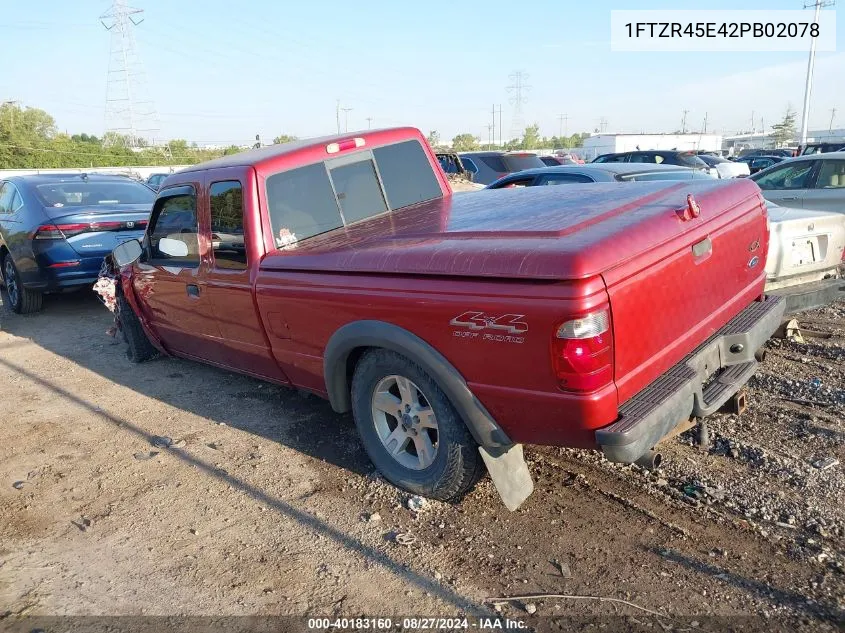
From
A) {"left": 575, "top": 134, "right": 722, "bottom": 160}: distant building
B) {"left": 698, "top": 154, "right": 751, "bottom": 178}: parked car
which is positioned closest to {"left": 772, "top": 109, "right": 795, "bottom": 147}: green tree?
{"left": 575, "top": 134, "right": 722, "bottom": 160}: distant building

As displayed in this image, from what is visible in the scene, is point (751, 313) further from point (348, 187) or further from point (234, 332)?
point (234, 332)

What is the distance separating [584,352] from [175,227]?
3406 mm

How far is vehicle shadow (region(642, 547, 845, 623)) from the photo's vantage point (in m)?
2.44

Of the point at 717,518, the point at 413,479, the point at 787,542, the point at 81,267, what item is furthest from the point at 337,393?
the point at 81,267

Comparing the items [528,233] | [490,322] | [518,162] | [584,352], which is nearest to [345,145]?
[528,233]

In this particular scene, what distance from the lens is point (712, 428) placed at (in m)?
3.92

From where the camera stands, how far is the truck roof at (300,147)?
13.6 ft

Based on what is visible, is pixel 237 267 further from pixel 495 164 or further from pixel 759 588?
pixel 495 164

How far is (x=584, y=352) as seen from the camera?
2516 millimetres

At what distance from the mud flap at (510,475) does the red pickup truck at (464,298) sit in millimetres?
10

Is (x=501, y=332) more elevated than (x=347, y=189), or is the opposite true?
(x=347, y=189)

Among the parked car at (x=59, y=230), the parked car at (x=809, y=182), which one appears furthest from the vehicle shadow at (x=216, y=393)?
the parked car at (x=809, y=182)

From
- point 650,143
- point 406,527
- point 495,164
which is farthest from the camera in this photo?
point 650,143

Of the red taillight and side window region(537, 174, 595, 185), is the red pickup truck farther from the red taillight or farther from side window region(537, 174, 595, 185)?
side window region(537, 174, 595, 185)
